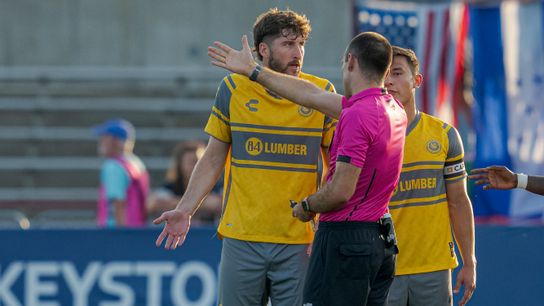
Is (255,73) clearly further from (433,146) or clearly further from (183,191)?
(183,191)

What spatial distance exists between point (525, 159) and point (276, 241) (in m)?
6.61

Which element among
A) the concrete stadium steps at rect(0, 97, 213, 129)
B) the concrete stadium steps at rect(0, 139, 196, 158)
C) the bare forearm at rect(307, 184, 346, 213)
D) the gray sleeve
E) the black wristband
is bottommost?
the concrete stadium steps at rect(0, 139, 196, 158)

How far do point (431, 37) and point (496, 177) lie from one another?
6.43m

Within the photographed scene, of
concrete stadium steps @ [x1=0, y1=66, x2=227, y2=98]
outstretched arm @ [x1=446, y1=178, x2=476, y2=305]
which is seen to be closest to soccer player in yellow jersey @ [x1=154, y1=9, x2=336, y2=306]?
outstretched arm @ [x1=446, y1=178, x2=476, y2=305]

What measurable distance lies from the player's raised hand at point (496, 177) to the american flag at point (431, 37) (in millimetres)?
6134

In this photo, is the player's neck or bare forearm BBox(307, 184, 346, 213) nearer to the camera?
bare forearm BBox(307, 184, 346, 213)

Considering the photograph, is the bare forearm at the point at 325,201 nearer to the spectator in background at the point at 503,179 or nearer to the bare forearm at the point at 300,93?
the bare forearm at the point at 300,93

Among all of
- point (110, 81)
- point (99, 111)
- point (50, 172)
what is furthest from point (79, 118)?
point (50, 172)

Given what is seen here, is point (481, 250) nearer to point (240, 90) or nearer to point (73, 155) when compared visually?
point (240, 90)

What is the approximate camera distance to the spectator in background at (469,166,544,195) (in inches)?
236

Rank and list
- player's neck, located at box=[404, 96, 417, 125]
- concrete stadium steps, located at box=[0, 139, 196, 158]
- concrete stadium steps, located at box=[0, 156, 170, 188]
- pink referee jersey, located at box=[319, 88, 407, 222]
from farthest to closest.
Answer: concrete stadium steps, located at box=[0, 139, 196, 158] < concrete stadium steps, located at box=[0, 156, 170, 188] < player's neck, located at box=[404, 96, 417, 125] < pink referee jersey, located at box=[319, 88, 407, 222]

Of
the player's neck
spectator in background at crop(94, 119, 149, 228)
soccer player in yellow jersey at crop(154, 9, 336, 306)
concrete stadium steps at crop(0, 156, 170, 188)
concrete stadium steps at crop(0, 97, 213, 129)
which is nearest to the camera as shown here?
soccer player in yellow jersey at crop(154, 9, 336, 306)

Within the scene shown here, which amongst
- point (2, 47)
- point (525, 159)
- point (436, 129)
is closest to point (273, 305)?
point (436, 129)

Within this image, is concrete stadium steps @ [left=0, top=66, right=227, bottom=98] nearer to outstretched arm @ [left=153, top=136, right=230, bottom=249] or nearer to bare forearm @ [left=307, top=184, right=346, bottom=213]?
outstretched arm @ [left=153, top=136, right=230, bottom=249]
